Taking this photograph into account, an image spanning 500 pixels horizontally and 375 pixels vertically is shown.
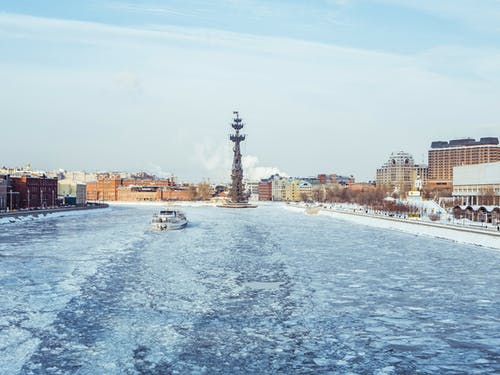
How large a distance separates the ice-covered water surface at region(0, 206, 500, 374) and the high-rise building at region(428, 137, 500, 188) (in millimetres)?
154717

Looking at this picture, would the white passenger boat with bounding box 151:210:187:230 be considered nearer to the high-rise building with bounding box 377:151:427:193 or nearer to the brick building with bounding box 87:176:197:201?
the brick building with bounding box 87:176:197:201

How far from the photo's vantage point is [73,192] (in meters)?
117

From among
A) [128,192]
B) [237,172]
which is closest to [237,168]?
[237,172]

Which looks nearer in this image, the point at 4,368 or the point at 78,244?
the point at 4,368

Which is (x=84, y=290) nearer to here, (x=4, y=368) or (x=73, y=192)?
(x=4, y=368)

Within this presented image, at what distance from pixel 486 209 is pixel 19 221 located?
45.1 m

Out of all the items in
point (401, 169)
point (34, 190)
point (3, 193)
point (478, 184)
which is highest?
point (401, 169)

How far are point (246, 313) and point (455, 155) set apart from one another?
7181 inches

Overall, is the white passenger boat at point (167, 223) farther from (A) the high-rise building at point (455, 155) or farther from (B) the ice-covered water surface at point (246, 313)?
(A) the high-rise building at point (455, 155)

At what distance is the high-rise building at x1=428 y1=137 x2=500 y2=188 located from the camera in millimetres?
172875

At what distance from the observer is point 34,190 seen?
277 feet

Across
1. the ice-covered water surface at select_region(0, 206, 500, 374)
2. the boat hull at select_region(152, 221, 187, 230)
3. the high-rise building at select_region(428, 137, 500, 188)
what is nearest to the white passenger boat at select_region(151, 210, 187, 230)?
the boat hull at select_region(152, 221, 187, 230)

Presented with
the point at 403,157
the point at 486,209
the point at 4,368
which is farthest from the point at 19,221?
the point at 403,157

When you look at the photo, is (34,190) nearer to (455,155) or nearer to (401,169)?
(401,169)
